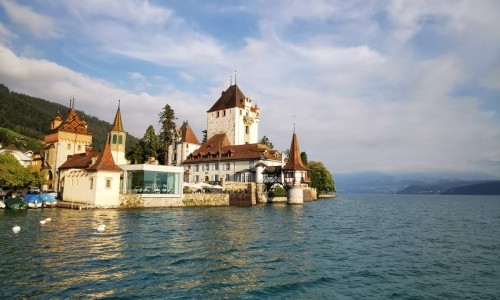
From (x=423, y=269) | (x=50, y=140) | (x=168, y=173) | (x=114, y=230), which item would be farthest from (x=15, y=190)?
(x=423, y=269)

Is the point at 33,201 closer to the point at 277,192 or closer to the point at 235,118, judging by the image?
the point at 277,192

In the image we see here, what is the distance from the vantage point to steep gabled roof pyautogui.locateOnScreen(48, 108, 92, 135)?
64.1 m

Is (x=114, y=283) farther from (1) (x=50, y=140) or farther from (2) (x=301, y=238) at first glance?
(1) (x=50, y=140)

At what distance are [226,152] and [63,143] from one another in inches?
1199

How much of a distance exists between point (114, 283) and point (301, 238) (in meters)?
16.0

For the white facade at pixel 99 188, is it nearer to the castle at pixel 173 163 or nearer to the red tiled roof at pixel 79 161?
the castle at pixel 173 163

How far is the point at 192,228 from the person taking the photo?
30.5m

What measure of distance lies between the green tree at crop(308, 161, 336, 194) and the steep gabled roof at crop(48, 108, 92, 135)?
60542mm

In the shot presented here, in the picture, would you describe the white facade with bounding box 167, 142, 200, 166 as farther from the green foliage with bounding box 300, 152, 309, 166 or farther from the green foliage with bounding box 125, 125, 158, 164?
the green foliage with bounding box 300, 152, 309, 166

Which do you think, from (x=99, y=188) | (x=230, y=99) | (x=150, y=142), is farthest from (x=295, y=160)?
(x=99, y=188)

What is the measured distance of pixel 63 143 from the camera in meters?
63.6

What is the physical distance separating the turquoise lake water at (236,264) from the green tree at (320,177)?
7434 cm

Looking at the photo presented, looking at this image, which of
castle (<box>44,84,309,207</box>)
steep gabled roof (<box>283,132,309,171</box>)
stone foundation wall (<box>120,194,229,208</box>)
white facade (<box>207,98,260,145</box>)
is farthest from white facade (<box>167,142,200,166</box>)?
steep gabled roof (<box>283,132,309,171</box>)

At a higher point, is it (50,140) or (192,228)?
(50,140)
